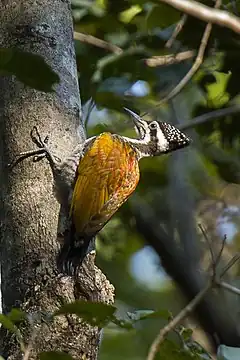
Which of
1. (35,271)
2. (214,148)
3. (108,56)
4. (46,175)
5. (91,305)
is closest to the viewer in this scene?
(91,305)

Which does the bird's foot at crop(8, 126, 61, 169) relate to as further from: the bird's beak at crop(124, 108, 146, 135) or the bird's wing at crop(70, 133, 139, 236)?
the bird's beak at crop(124, 108, 146, 135)

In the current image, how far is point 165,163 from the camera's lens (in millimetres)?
5660

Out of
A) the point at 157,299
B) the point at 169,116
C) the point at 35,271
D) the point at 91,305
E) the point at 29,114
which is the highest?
the point at 91,305

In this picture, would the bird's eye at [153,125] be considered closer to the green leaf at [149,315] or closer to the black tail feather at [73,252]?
the black tail feather at [73,252]

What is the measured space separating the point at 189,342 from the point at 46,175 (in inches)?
26.0

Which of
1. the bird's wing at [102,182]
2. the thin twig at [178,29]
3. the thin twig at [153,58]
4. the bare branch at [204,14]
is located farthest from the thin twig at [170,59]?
the bare branch at [204,14]

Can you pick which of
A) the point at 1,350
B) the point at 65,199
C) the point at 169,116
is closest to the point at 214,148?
the point at 169,116

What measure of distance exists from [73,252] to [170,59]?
5.90 feet

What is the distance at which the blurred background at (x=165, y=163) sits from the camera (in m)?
4.02

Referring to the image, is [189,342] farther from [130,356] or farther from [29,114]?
[130,356]

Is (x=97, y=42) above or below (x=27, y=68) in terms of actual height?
below

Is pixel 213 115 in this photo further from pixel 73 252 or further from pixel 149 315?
pixel 149 315

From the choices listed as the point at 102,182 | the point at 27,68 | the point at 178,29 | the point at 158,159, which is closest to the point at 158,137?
the point at 178,29

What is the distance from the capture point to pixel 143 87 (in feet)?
17.1
